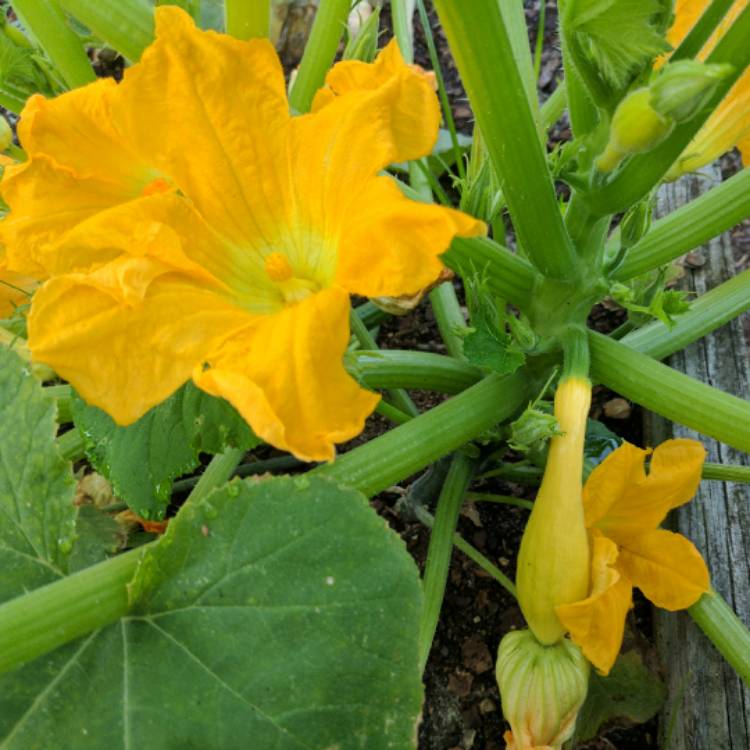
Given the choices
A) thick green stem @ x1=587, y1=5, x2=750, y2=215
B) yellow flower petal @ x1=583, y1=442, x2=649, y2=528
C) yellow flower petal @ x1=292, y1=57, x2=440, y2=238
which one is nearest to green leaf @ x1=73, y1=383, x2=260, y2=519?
yellow flower petal @ x1=292, y1=57, x2=440, y2=238

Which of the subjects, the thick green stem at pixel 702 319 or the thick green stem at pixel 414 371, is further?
the thick green stem at pixel 702 319

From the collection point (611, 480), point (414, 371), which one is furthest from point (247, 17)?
point (611, 480)

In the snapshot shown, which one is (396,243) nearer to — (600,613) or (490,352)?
(490,352)

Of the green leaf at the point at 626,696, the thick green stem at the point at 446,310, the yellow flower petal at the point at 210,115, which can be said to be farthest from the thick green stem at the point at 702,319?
the yellow flower petal at the point at 210,115

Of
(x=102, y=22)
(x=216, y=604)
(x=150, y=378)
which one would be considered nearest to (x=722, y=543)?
(x=216, y=604)

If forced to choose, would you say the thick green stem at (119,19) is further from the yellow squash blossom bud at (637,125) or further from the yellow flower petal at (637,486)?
the yellow flower petal at (637,486)

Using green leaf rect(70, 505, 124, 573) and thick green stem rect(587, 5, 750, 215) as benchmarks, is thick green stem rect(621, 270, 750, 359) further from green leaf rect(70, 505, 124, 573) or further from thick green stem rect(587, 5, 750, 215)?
green leaf rect(70, 505, 124, 573)

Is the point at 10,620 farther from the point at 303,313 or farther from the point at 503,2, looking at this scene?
the point at 503,2
